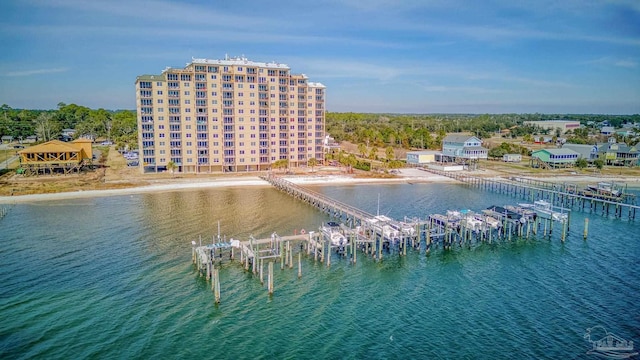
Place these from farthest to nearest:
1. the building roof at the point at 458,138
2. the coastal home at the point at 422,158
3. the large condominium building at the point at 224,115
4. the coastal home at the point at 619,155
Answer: the coastal home at the point at 422,158 < the coastal home at the point at 619,155 < the building roof at the point at 458,138 < the large condominium building at the point at 224,115

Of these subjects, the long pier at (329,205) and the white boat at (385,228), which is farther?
the long pier at (329,205)

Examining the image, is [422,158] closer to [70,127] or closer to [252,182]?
[252,182]

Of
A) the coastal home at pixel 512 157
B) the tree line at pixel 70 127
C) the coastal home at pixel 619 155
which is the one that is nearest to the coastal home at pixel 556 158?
the coastal home at pixel 619 155

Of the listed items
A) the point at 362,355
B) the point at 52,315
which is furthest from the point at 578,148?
the point at 52,315

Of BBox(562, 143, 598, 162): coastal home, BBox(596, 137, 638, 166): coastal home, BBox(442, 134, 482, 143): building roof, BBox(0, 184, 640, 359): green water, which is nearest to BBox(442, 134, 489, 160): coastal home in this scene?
BBox(442, 134, 482, 143): building roof

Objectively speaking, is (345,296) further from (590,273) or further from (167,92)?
(167,92)

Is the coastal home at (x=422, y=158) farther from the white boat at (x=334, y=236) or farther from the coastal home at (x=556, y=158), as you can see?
the white boat at (x=334, y=236)
